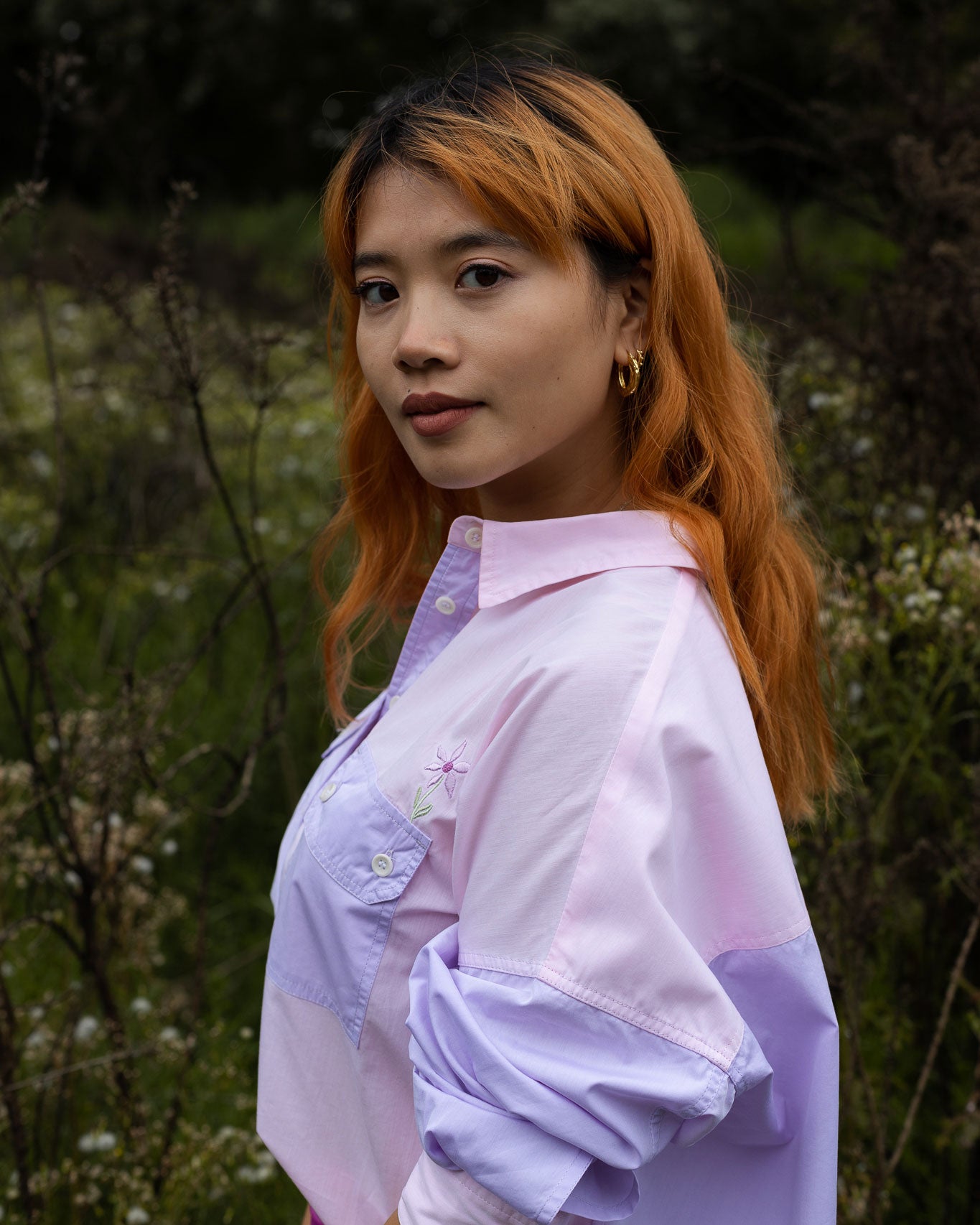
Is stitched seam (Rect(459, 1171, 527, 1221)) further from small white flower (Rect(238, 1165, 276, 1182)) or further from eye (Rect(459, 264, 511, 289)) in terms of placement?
small white flower (Rect(238, 1165, 276, 1182))

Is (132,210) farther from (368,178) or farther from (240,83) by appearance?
(368,178)

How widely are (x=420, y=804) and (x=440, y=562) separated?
38 centimetres

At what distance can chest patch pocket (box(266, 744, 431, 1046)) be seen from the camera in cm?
128

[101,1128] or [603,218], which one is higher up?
Answer: [603,218]

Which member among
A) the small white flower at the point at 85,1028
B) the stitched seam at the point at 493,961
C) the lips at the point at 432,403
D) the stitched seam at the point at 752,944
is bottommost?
the small white flower at the point at 85,1028

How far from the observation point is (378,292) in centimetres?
139

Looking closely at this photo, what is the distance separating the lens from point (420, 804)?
1259mm

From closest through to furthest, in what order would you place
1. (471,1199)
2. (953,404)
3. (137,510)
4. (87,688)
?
(471,1199), (953,404), (87,688), (137,510)

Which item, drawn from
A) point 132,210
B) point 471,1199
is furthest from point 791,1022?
point 132,210

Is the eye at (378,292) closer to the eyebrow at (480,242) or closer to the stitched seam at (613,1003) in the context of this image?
the eyebrow at (480,242)

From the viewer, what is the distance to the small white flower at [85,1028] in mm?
2443

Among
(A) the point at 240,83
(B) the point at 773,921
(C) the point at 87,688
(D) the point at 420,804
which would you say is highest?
(A) the point at 240,83

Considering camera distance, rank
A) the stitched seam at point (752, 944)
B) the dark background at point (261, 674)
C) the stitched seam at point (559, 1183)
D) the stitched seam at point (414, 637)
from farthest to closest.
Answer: the dark background at point (261, 674) < the stitched seam at point (414, 637) < the stitched seam at point (752, 944) < the stitched seam at point (559, 1183)

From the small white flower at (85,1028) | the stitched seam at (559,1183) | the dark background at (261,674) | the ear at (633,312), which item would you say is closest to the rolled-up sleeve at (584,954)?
the stitched seam at (559,1183)
